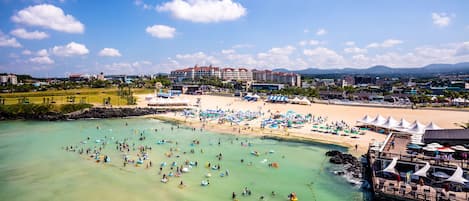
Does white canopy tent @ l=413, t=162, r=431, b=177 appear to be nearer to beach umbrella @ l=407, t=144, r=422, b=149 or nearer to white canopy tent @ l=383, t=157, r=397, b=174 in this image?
white canopy tent @ l=383, t=157, r=397, b=174

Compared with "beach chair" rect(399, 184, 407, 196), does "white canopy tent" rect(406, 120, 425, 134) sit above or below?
above

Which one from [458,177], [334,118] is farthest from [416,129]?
[458,177]

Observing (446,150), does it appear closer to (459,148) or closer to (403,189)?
(459,148)

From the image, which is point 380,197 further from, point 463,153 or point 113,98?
point 113,98

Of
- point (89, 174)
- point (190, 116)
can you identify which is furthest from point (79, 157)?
point (190, 116)

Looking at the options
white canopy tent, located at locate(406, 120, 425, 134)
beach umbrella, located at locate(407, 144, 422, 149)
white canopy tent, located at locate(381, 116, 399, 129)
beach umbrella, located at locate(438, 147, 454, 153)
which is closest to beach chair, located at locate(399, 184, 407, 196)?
beach umbrella, located at locate(438, 147, 454, 153)
